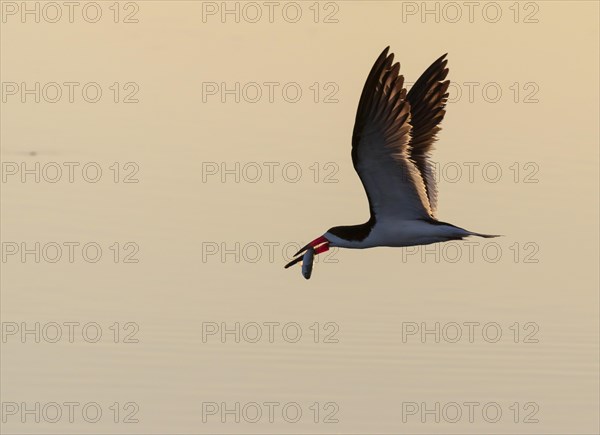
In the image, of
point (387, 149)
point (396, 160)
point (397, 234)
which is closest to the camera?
point (387, 149)

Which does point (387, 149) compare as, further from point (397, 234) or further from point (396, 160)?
point (397, 234)

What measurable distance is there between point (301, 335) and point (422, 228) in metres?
2.48

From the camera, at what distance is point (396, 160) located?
12.1 meters

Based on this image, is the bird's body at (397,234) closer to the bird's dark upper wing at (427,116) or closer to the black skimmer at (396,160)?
the black skimmer at (396,160)

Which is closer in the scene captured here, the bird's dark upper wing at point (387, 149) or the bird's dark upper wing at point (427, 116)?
the bird's dark upper wing at point (387, 149)

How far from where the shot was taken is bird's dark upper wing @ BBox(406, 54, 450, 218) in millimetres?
12696

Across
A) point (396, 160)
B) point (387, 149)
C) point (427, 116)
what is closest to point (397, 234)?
point (396, 160)

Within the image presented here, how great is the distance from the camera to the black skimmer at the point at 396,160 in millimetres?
11734

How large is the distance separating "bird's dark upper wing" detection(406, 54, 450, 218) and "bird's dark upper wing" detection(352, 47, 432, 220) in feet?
0.63

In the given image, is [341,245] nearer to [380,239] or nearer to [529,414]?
[380,239]

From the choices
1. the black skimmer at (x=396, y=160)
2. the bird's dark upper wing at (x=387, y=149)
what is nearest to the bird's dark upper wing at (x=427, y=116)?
the black skimmer at (x=396, y=160)

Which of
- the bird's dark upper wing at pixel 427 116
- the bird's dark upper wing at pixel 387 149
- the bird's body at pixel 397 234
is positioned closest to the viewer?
the bird's dark upper wing at pixel 387 149

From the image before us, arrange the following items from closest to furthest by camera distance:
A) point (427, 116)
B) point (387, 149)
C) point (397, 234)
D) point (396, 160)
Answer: point (387, 149), point (396, 160), point (397, 234), point (427, 116)

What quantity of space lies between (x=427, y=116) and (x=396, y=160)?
41.9 inches
